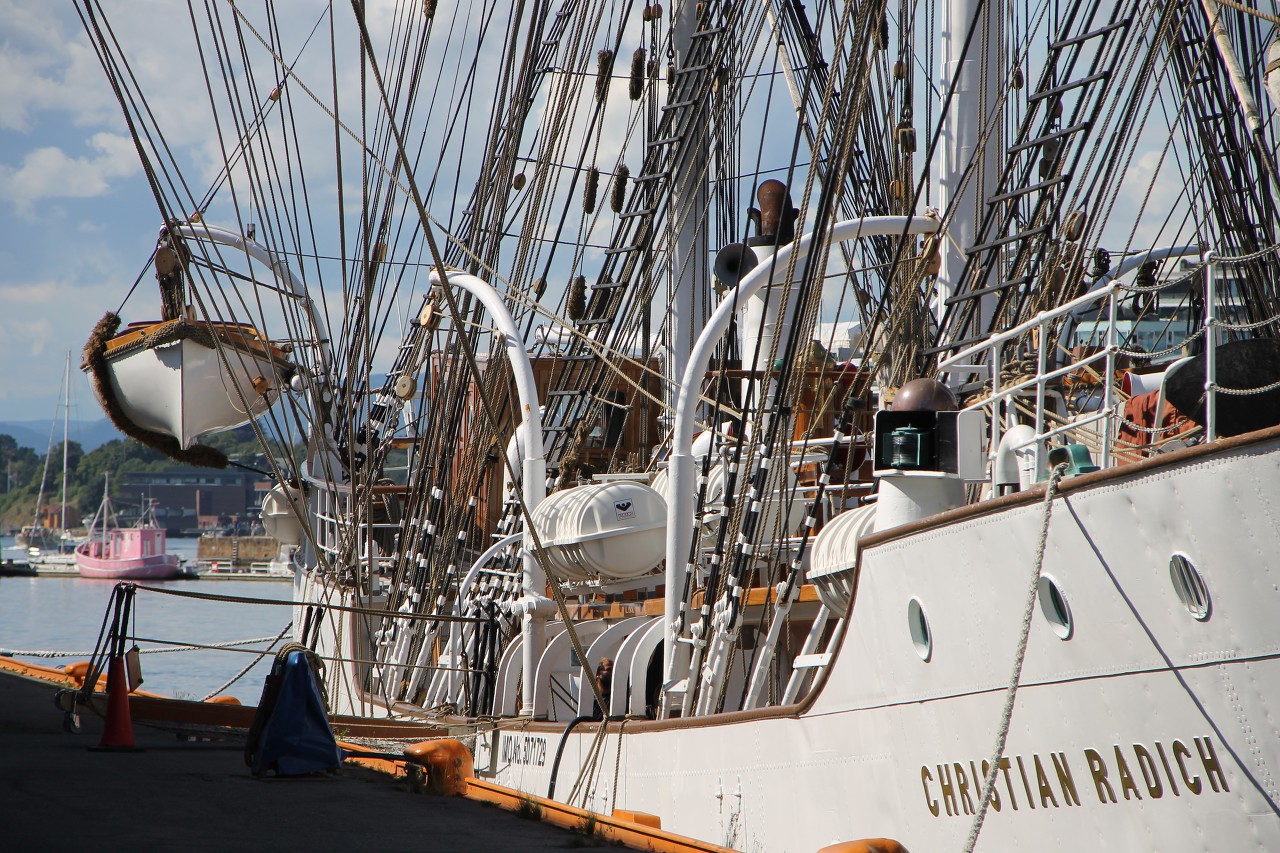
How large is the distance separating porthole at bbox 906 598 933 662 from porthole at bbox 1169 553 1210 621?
4.88 feet

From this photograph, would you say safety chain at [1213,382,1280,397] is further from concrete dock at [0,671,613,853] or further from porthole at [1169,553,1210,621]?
concrete dock at [0,671,613,853]

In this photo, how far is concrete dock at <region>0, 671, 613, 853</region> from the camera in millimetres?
6074

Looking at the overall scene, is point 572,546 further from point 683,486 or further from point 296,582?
point 296,582

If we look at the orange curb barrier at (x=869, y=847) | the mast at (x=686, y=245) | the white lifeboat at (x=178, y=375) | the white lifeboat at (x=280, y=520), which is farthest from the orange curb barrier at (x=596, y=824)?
the white lifeboat at (x=280, y=520)

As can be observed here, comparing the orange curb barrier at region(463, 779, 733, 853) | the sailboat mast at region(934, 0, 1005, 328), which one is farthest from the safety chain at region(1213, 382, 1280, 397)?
the sailboat mast at region(934, 0, 1005, 328)

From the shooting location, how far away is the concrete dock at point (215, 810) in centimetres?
607

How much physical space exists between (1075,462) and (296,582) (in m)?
18.8

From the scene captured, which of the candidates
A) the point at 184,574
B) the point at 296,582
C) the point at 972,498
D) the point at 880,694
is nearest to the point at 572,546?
the point at 972,498

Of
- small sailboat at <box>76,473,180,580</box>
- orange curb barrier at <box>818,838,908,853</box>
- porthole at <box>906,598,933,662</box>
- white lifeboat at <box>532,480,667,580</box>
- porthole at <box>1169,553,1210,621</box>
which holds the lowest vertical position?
orange curb barrier at <box>818,838,908,853</box>

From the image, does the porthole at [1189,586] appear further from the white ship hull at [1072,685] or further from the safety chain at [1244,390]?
the safety chain at [1244,390]

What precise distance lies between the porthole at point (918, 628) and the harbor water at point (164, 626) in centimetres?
1096

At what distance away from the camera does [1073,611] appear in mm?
5895

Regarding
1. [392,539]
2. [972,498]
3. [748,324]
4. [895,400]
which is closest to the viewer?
[895,400]

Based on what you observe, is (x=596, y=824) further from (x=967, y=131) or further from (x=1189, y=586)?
(x=967, y=131)
